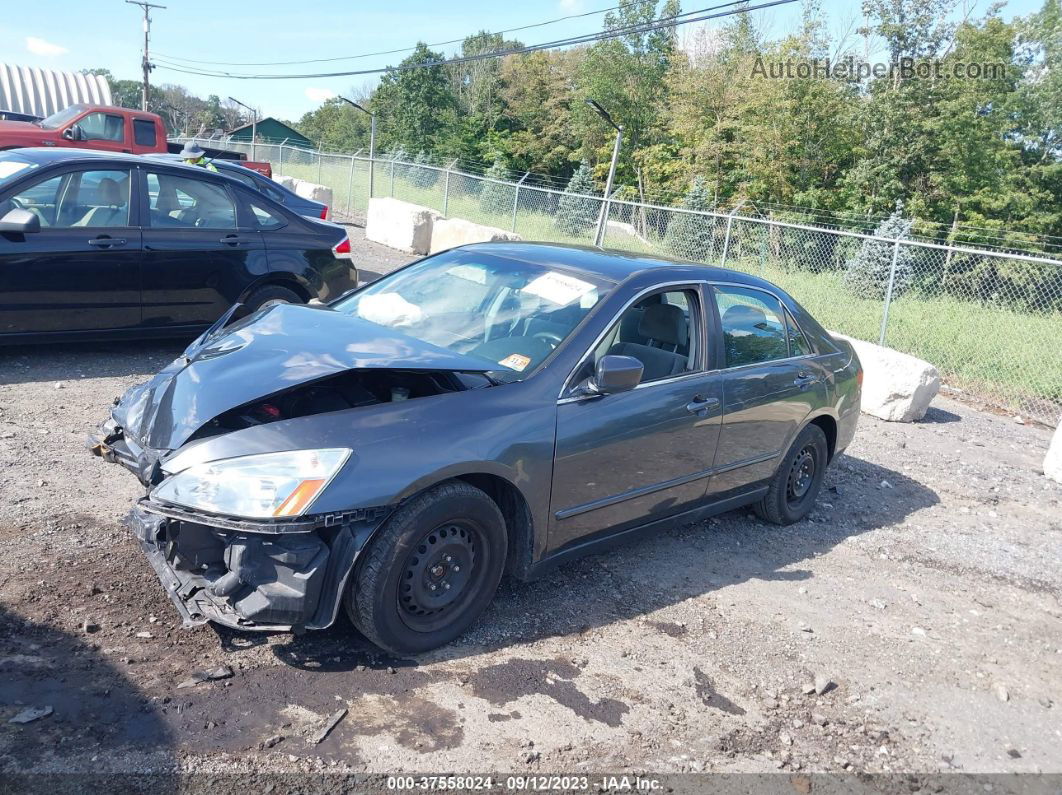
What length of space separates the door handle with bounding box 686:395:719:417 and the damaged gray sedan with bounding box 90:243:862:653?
0.01 metres

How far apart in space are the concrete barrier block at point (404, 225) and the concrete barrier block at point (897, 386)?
10585 millimetres

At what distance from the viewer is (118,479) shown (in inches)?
194

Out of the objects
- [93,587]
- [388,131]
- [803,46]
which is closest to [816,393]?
[93,587]

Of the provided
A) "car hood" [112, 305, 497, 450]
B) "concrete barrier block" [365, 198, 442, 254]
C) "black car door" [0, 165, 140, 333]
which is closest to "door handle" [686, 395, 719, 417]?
"car hood" [112, 305, 497, 450]

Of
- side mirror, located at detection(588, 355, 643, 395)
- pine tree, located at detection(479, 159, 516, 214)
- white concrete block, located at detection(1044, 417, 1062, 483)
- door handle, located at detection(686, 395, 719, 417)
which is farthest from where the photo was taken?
pine tree, located at detection(479, 159, 516, 214)

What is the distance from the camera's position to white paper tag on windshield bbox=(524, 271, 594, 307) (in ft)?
14.1

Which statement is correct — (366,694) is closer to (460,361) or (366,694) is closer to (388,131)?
(460,361)

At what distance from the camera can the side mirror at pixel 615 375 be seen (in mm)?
3832

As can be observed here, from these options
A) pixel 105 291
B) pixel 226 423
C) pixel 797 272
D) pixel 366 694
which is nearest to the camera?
pixel 366 694

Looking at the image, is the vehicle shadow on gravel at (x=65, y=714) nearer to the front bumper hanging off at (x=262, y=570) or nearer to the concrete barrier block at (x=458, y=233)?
the front bumper hanging off at (x=262, y=570)

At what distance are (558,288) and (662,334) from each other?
0.71 meters

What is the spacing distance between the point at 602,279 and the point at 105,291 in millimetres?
4420

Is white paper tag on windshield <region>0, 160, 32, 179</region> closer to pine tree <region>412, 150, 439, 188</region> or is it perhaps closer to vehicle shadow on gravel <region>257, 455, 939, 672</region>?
vehicle shadow on gravel <region>257, 455, 939, 672</region>

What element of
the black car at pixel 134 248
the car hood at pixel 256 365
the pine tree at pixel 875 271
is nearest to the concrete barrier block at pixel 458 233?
the pine tree at pixel 875 271
